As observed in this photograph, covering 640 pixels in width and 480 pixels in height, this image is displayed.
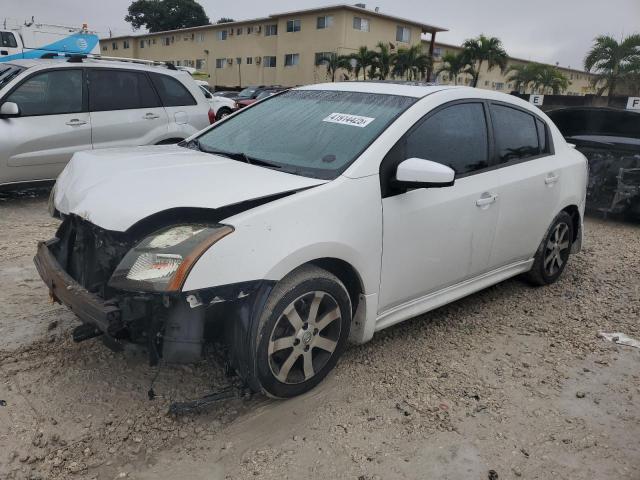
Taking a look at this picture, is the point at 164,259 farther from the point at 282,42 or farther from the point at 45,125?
the point at 282,42

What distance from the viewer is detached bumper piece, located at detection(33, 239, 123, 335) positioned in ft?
7.84

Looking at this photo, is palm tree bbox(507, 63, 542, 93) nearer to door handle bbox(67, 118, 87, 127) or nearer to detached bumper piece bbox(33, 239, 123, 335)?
door handle bbox(67, 118, 87, 127)

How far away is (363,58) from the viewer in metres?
38.4

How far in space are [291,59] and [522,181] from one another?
41901 millimetres

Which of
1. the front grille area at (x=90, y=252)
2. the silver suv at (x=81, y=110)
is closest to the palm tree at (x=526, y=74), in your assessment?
the silver suv at (x=81, y=110)

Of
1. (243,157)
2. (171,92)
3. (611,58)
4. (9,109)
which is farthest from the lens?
(611,58)

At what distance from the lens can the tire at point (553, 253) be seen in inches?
178

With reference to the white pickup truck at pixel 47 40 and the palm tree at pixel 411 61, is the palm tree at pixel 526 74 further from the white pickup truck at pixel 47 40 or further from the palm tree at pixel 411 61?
the white pickup truck at pixel 47 40

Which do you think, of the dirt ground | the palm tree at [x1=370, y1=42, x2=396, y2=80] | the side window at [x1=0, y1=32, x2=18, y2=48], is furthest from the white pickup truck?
the palm tree at [x1=370, y1=42, x2=396, y2=80]

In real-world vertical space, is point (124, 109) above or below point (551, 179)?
above

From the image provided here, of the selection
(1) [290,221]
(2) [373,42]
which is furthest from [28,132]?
(2) [373,42]

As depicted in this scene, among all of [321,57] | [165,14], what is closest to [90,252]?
[321,57]

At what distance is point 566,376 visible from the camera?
11.0 feet

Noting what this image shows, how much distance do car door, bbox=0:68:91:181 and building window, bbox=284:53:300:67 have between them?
37.9 metres
